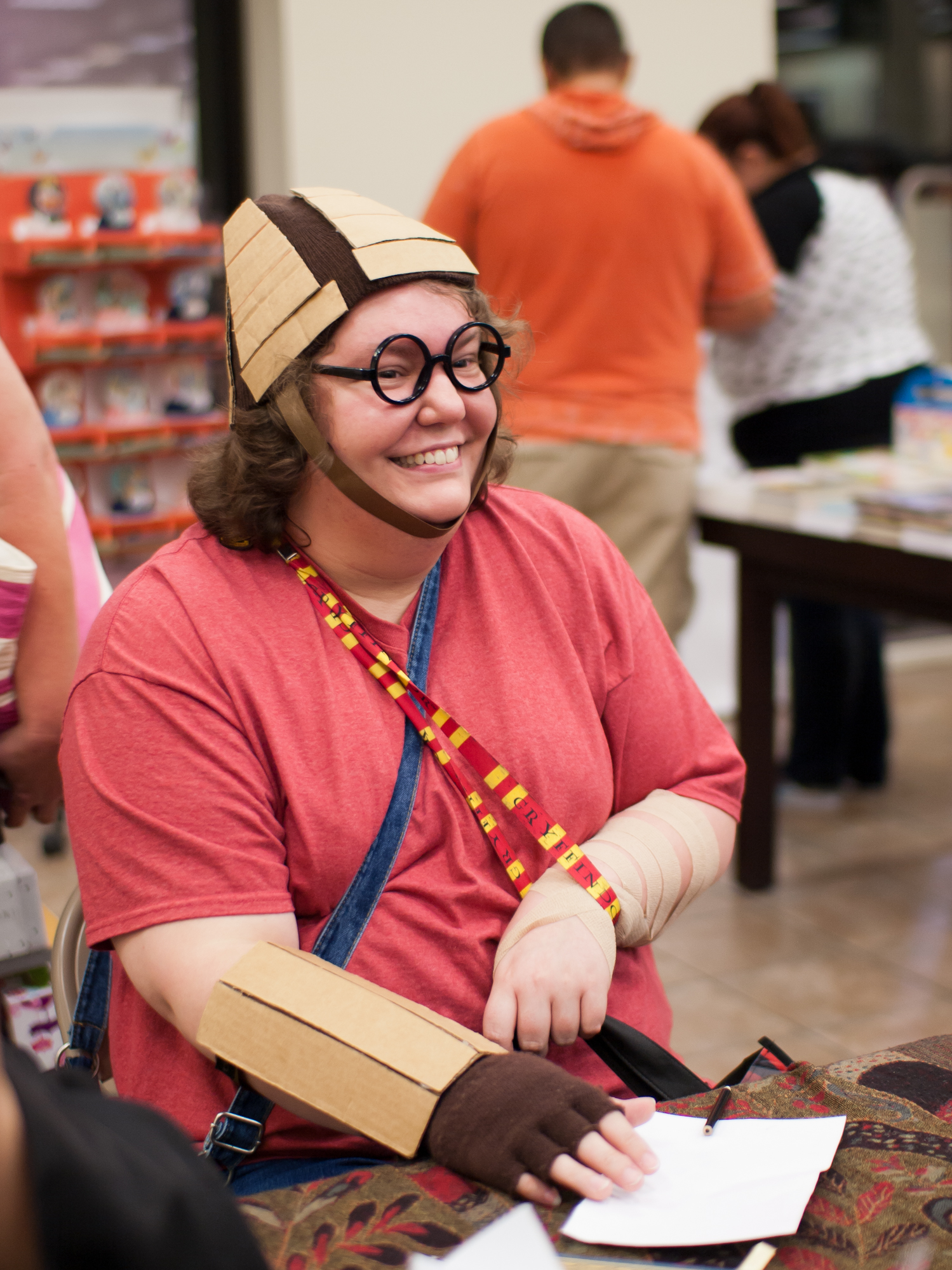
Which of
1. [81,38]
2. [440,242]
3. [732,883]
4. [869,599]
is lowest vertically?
[732,883]

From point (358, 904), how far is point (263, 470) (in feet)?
1.41

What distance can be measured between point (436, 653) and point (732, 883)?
2.15 metres

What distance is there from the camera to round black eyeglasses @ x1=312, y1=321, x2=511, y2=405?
1295 mm

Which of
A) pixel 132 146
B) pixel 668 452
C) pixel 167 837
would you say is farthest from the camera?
pixel 132 146

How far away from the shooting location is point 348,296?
1290 millimetres

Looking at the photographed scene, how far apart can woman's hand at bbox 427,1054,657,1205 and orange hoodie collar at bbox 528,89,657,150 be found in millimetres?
2445

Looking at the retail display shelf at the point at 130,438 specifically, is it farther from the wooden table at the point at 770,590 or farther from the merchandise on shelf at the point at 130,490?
the wooden table at the point at 770,590

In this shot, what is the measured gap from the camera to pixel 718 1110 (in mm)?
1002

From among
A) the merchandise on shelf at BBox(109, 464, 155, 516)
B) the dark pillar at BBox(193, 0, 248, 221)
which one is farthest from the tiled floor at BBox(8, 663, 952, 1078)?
the dark pillar at BBox(193, 0, 248, 221)

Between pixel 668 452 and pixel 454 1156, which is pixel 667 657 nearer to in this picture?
pixel 454 1156

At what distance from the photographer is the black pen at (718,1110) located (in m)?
0.99

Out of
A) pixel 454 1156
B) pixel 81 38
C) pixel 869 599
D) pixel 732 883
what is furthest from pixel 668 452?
pixel 454 1156

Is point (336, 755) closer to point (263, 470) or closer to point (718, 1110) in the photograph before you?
point (263, 470)

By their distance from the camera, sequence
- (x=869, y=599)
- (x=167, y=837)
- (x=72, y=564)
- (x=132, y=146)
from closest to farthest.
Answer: (x=167, y=837), (x=72, y=564), (x=869, y=599), (x=132, y=146)
